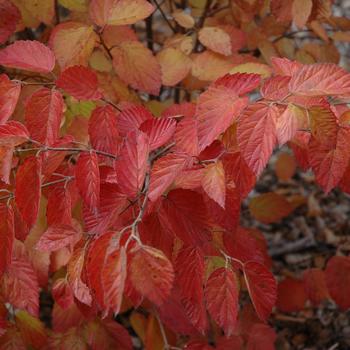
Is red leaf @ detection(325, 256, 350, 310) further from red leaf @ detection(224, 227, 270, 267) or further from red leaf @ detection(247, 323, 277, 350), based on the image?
red leaf @ detection(224, 227, 270, 267)

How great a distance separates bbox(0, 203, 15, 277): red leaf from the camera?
89 centimetres

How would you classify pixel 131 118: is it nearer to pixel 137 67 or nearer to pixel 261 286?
pixel 137 67

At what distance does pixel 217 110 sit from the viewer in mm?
839

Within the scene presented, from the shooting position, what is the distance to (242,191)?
0.92m

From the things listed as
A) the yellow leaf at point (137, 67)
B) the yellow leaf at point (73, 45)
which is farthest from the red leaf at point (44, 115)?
the yellow leaf at point (137, 67)

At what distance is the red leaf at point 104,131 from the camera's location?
40.9 inches

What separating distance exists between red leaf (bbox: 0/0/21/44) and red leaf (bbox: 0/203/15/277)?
459mm

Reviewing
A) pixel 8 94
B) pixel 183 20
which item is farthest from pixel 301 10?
pixel 8 94

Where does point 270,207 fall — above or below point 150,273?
below

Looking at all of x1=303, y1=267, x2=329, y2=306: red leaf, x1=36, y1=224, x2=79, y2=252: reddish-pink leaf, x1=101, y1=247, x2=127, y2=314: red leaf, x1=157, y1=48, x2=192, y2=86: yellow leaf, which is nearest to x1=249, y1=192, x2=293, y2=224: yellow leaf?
x1=303, y1=267, x2=329, y2=306: red leaf

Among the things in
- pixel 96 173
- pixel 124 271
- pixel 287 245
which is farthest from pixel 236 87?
pixel 287 245

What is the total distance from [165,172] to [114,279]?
0.20 m

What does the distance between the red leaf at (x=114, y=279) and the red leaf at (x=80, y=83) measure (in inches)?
17.6

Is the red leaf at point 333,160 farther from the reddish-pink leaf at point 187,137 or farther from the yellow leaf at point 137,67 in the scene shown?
the yellow leaf at point 137,67
